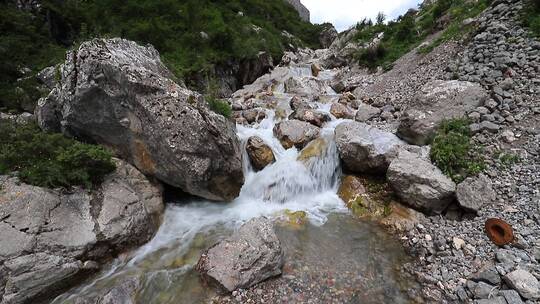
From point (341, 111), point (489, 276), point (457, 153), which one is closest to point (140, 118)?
point (489, 276)

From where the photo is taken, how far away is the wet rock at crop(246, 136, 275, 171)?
10.5 metres

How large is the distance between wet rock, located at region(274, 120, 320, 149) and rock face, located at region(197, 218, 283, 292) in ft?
17.4

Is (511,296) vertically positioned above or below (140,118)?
below

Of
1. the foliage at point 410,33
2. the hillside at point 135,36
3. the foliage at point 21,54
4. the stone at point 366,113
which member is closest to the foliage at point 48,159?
the hillside at point 135,36

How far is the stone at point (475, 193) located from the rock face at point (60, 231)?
8.47 meters

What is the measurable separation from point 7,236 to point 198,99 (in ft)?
17.2

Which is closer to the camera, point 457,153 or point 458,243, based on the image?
point 458,243

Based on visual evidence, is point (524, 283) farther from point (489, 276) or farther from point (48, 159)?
point (48, 159)

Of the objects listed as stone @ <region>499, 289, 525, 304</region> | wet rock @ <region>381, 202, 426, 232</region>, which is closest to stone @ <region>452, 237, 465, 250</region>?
wet rock @ <region>381, 202, 426, 232</region>

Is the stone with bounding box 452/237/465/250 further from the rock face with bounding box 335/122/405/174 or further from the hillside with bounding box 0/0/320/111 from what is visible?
the hillside with bounding box 0/0/320/111

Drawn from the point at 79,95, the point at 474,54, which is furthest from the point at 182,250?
the point at 474,54

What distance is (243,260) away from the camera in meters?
5.93

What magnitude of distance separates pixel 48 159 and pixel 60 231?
2.01 metres

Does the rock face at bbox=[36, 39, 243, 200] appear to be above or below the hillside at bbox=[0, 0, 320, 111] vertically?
below
